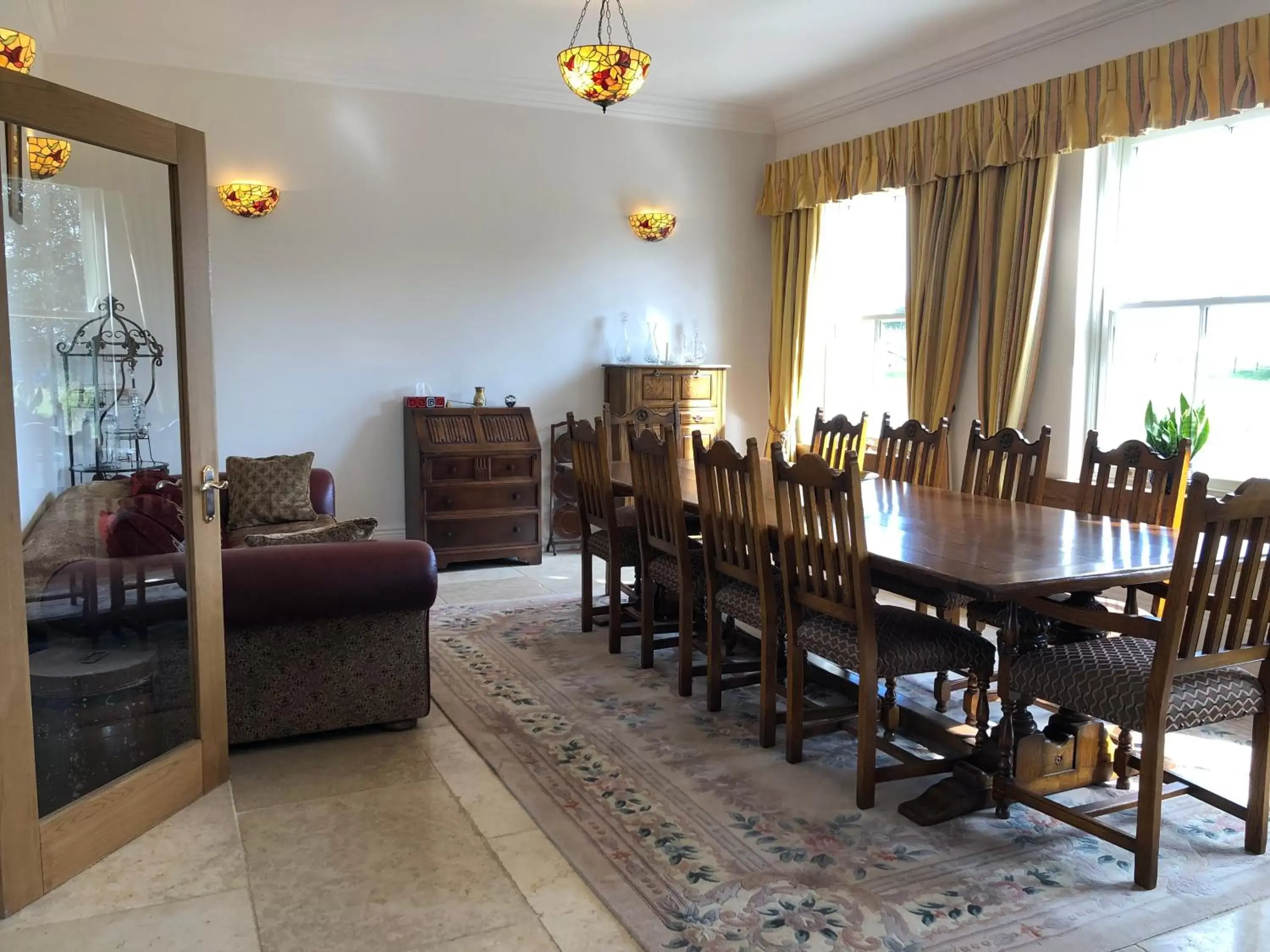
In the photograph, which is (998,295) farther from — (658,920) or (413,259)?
(658,920)

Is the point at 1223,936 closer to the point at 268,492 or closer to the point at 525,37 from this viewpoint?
the point at 268,492

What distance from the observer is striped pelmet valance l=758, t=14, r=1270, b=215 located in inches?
157

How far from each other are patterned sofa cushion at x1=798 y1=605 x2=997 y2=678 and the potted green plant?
194 cm

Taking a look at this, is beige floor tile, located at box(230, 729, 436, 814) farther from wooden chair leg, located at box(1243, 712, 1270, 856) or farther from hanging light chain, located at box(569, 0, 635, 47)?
hanging light chain, located at box(569, 0, 635, 47)

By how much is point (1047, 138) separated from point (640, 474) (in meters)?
2.78

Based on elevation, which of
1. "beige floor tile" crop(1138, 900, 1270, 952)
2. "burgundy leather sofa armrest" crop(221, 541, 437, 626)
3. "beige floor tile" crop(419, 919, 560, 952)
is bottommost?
"beige floor tile" crop(419, 919, 560, 952)

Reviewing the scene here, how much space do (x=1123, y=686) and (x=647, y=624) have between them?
2008 millimetres

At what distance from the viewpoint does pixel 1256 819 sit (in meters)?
2.57

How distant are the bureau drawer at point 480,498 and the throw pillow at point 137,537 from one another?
3.11 meters

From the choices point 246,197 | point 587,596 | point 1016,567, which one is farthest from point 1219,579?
point 246,197

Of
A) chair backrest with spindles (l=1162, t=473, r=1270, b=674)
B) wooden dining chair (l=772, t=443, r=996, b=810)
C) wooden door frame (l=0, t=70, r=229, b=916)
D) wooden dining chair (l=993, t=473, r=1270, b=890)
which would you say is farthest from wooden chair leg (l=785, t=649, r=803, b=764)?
wooden door frame (l=0, t=70, r=229, b=916)

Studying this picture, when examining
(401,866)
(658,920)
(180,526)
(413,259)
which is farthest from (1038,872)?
(413,259)

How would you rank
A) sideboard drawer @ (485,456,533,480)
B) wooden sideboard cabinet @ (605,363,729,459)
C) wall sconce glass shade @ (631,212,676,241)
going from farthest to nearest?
wall sconce glass shade @ (631,212,676,241) < wooden sideboard cabinet @ (605,363,729,459) < sideboard drawer @ (485,456,533,480)

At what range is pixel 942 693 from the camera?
11.8 ft
